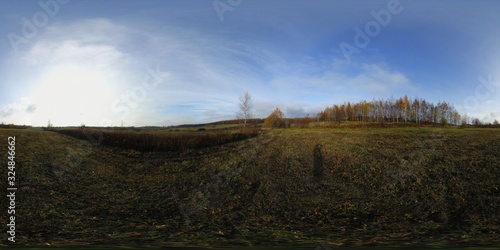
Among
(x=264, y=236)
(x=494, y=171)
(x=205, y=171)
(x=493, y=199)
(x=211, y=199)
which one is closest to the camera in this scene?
(x=264, y=236)

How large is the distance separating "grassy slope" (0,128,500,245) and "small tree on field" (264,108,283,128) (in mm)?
18351

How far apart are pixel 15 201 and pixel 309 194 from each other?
13.5 metres

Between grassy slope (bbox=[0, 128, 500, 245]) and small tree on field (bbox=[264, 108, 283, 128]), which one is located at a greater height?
small tree on field (bbox=[264, 108, 283, 128])

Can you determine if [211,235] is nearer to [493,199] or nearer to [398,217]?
[398,217]

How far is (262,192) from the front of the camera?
16750mm

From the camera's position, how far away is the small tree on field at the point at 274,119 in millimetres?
46062

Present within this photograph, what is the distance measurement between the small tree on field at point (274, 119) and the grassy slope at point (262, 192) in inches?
722

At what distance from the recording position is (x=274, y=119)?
160 feet

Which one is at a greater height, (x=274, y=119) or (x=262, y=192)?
(x=274, y=119)

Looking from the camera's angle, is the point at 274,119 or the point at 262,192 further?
the point at 274,119

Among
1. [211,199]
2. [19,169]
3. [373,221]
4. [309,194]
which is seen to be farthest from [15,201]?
[373,221]

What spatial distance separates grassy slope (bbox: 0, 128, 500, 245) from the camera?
1158 centimetres

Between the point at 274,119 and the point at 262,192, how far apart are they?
3238 centimetres

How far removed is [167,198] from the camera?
16.4 meters
